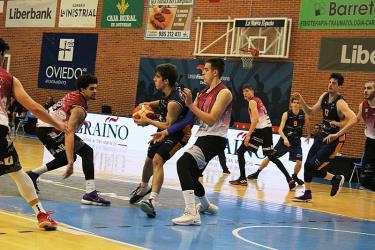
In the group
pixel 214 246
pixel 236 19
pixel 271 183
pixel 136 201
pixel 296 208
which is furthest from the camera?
pixel 236 19

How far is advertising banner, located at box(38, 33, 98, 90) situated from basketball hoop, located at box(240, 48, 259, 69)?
750 centimetres

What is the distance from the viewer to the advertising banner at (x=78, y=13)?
85.2 ft

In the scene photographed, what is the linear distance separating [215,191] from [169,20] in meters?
13.7

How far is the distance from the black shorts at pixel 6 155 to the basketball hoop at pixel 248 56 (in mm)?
15519

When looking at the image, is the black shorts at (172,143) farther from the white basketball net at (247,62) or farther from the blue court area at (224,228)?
the white basketball net at (247,62)

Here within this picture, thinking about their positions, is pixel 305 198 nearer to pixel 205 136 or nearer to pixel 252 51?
pixel 205 136

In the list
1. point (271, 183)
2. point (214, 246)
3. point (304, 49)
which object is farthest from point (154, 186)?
point (304, 49)

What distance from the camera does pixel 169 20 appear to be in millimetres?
23469

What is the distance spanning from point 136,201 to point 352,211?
3.65 meters

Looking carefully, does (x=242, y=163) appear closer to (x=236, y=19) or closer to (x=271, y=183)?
(x=271, y=183)

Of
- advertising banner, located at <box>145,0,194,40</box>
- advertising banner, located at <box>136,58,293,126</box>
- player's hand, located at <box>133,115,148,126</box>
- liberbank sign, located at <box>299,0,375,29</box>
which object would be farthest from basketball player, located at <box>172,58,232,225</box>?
advertising banner, located at <box>145,0,194,40</box>

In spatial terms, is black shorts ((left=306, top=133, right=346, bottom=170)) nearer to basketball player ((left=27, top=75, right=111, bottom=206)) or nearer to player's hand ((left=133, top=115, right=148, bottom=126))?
player's hand ((left=133, top=115, right=148, bottom=126))

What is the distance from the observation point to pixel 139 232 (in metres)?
6.32

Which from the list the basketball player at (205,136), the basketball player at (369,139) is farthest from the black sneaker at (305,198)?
the basketball player at (205,136)
